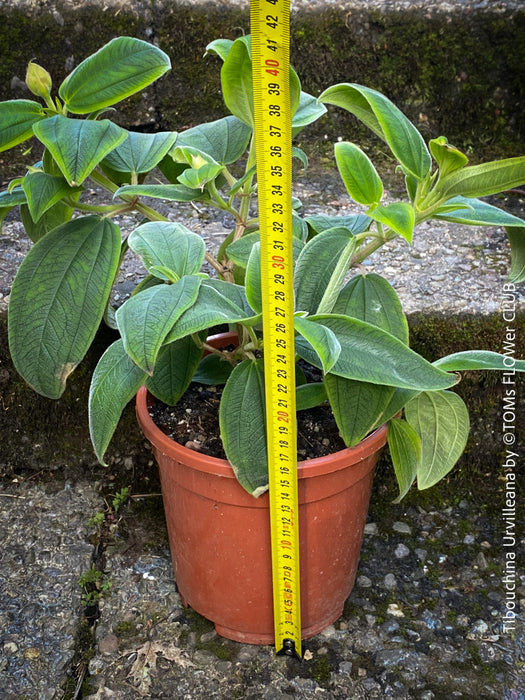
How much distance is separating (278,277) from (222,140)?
42 centimetres

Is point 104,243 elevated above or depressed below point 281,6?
below

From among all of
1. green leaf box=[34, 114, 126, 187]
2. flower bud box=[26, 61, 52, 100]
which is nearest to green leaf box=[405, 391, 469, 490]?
green leaf box=[34, 114, 126, 187]

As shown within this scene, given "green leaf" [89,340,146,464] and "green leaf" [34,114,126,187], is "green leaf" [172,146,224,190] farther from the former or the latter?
"green leaf" [89,340,146,464]

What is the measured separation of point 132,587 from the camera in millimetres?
1353

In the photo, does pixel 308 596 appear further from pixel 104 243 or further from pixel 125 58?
pixel 125 58

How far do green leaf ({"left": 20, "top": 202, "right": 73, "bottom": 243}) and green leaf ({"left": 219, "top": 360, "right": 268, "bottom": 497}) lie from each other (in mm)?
383

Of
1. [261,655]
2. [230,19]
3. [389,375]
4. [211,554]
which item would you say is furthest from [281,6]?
[230,19]

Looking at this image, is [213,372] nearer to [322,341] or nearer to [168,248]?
[168,248]

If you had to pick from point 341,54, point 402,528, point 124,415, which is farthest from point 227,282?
point 341,54

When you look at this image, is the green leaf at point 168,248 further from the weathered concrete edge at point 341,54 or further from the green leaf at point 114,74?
the weathered concrete edge at point 341,54

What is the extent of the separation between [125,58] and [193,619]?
903mm

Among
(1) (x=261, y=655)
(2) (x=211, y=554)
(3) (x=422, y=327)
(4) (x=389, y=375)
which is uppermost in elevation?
(4) (x=389, y=375)

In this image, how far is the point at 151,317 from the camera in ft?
2.95

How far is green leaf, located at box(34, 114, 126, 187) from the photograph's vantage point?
3.02 feet
